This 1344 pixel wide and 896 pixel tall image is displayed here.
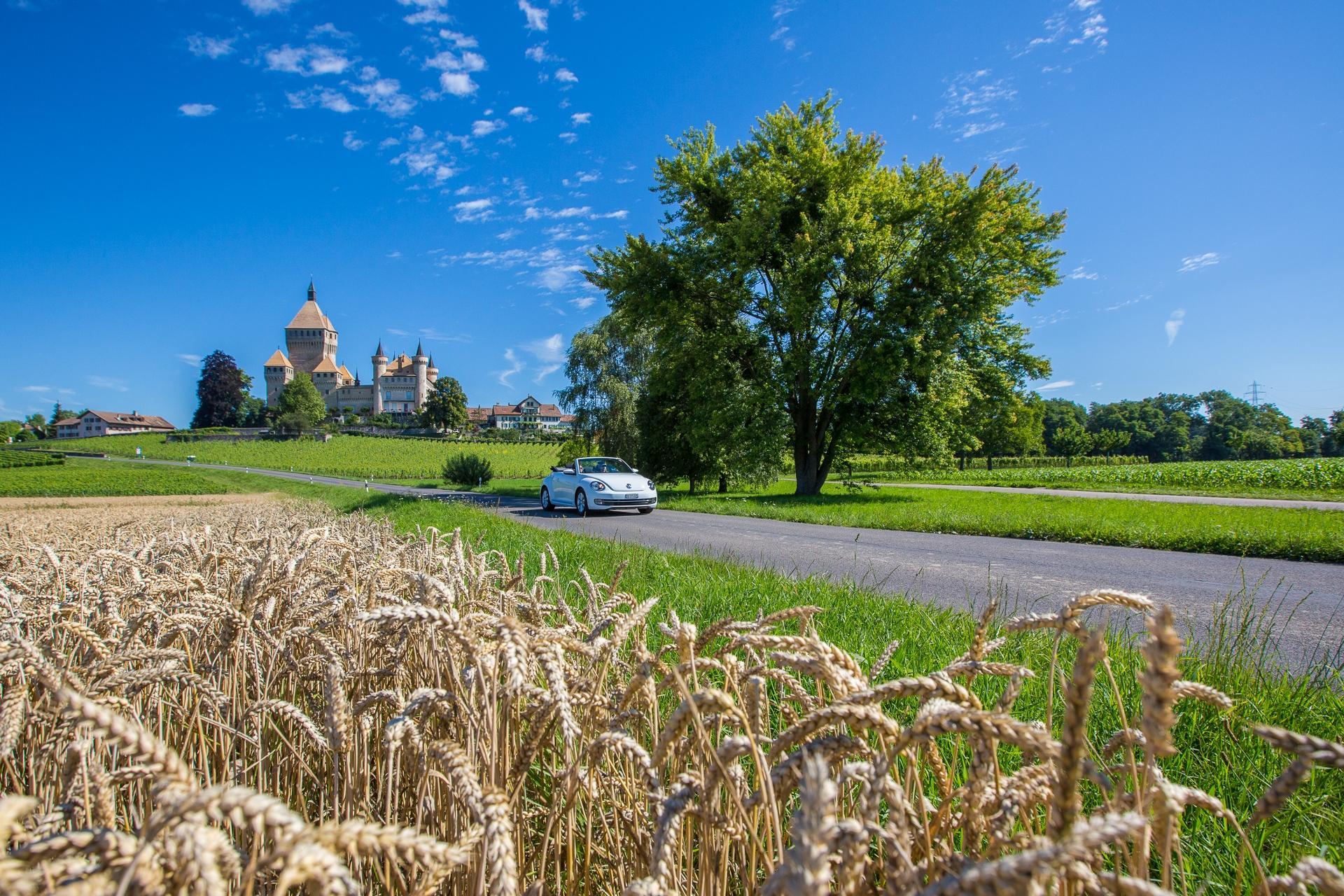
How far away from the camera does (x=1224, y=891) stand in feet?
5.49

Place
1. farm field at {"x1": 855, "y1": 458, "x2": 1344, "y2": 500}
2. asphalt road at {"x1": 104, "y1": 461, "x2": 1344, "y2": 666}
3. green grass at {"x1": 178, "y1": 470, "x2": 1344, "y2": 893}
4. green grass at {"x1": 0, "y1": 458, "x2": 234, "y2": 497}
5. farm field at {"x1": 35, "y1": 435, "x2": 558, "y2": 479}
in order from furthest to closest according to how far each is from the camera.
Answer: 1. farm field at {"x1": 35, "y1": 435, "x2": 558, "y2": 479}
2. green grass at {"x1": 0, "y1": 458, "x2": 234, "y2": 497}
3. farm field at {"x1": 855, "y1": 458, "x2": 1344, "y2": 500}
4. asphalt road at {"x1": 104, "y1": 461, "x2": 1344, "y2": 666}
5. green grass at {"x1": 178, "y1": 470, "x2": 1344, "y2": 893}

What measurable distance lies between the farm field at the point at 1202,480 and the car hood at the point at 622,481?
10.2 m

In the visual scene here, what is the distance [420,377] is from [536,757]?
151305 millimetres

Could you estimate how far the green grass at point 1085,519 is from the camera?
8594 millimetres

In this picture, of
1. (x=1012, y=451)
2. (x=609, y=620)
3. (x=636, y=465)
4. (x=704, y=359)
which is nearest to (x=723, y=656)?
(x=609, y=620)

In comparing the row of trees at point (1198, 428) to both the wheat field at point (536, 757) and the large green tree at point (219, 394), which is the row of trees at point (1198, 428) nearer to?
the wheat field at point (536, 757)

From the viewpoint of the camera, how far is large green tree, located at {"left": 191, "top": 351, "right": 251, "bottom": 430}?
113750 mm

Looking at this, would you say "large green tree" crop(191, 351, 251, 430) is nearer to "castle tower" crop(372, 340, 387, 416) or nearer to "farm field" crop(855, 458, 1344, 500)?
"castle tower" crop(372, 340, 387, 416)

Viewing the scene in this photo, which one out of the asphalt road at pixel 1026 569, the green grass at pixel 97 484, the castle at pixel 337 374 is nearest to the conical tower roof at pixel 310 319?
the castle at pixel 337 374

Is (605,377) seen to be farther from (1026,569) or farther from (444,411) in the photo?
(444,411)

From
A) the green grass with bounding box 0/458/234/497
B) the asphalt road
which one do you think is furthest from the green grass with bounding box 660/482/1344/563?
the green grass with bounding box 0/458/234/497

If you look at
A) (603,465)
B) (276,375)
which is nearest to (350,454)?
(603,465)

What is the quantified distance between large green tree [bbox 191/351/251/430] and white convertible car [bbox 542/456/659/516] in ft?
402

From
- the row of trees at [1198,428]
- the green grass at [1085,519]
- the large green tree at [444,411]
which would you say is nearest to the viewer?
the green grass at [1085,519]
